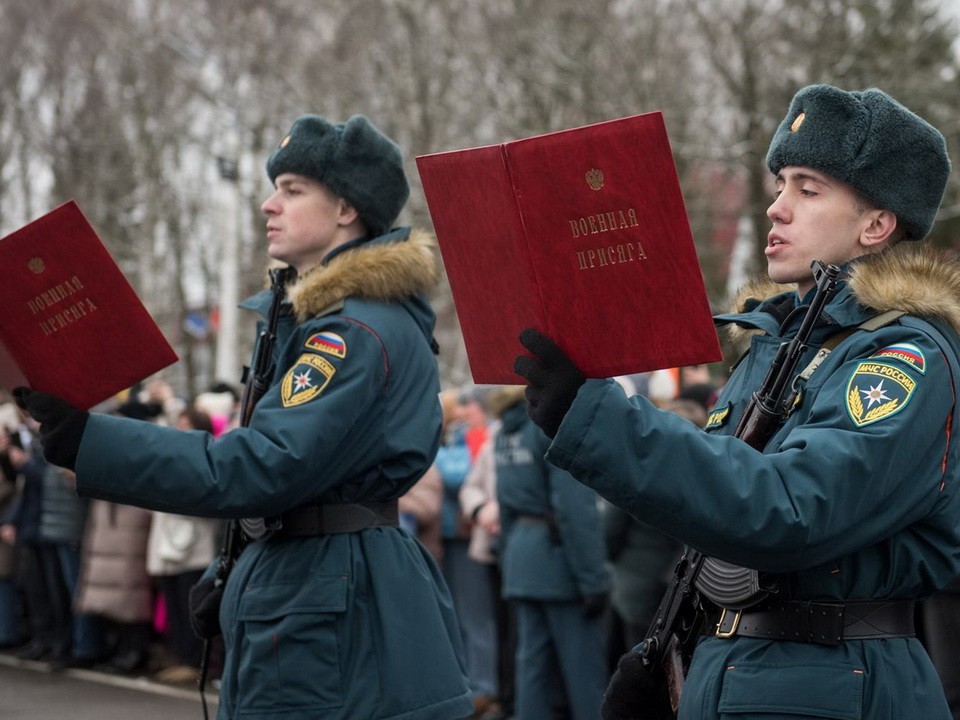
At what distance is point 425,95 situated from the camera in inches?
864

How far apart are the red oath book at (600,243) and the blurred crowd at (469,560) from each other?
1866mm

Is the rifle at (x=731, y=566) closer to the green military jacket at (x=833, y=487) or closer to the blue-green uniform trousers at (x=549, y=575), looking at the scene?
the green military jacket at (x=833, y=487)

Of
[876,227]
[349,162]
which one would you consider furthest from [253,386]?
[876,227]

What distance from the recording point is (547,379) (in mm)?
2588

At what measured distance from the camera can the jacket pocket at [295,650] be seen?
3795 millimetres

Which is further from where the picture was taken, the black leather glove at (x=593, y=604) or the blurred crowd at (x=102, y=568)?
the blurred crowd at (x=102, y=568)

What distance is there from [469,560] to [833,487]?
268 inches

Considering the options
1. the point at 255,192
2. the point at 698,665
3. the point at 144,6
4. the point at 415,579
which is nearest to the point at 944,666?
the point at 415,579

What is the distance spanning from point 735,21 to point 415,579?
16.2 meters

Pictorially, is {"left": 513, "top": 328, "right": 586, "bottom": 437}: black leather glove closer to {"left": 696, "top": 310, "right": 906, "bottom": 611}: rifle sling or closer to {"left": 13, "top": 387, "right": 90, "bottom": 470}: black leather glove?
{"left": 696, "top": 310, "right": 906, "bottom": 611}: rifle sling

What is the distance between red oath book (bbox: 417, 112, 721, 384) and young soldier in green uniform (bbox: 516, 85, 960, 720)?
0.28ft

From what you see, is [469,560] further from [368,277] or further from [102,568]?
[368,277]

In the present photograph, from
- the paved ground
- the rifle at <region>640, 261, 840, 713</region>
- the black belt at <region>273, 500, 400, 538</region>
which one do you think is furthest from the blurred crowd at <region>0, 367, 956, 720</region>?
the rifle at <region>640, 261, 840, 713</region>

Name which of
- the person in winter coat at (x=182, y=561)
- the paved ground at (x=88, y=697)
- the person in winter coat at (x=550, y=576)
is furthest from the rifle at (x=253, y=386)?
the person in winter coat at (x=182, y=561)
